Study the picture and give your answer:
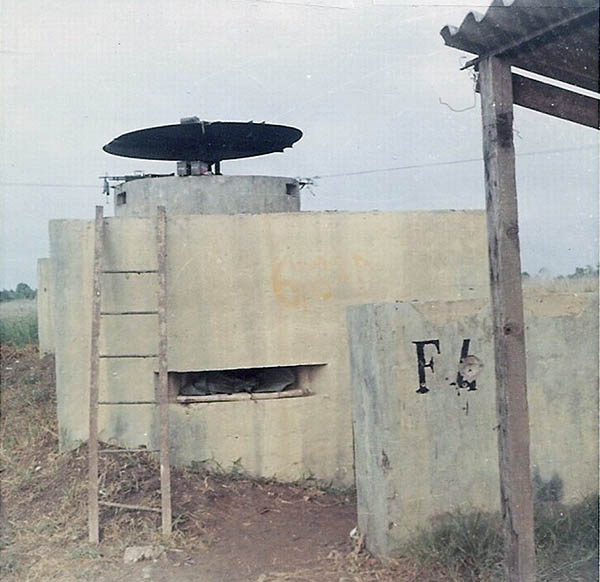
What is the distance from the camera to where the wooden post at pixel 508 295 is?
310cm

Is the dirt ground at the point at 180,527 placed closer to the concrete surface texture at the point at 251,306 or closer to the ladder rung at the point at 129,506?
the ladder rung at the point at 129,506

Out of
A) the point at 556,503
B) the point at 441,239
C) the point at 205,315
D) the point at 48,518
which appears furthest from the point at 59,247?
the point at 556,503

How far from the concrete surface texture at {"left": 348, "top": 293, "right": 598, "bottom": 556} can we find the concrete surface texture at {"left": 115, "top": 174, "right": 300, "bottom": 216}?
8.60ft

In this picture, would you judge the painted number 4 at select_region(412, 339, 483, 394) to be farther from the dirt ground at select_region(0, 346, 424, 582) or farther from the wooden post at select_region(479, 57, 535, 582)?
the wooden post at select_region(479, 57, 535, 582)

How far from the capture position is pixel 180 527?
558cm

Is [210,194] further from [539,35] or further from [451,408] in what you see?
[539,35]

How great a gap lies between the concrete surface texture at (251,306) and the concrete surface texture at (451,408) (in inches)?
61.3

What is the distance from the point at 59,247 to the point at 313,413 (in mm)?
2470

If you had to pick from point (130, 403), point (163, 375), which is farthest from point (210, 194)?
point (130, 403)

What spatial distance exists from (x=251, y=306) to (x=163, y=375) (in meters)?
1.05

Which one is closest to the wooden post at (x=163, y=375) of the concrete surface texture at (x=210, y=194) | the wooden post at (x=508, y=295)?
the concrete surface texture at (x=210, y=194)

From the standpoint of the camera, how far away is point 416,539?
15.2 ft

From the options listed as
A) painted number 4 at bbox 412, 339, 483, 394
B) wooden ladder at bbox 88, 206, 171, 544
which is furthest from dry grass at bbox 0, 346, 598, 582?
painted number 4 at bbox 412, 339, 483, 394

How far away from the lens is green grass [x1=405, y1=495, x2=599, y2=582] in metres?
4.21
